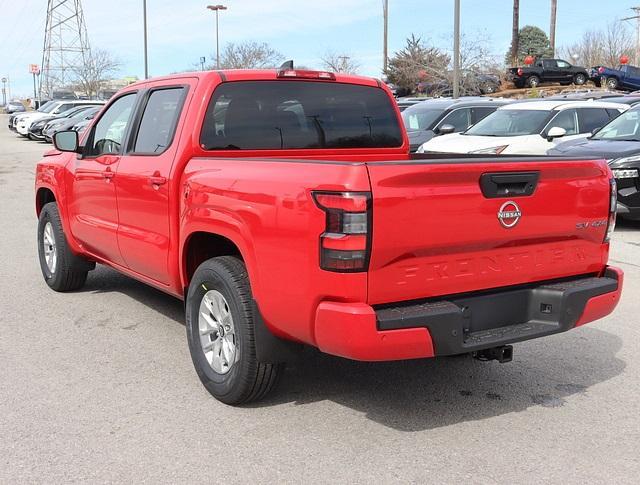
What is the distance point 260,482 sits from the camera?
339 cm

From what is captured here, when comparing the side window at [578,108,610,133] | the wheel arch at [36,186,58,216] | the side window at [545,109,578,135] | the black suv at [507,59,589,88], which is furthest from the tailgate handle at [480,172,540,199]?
the black suv at [507,59,589,88]

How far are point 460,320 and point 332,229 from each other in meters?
0.78

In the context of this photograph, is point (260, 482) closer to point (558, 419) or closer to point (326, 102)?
point (558, 419)

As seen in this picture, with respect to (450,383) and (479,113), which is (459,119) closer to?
(479,113)

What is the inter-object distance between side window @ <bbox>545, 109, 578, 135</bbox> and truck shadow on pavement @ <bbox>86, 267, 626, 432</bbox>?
847 cm

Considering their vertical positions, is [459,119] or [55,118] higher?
[55,118]

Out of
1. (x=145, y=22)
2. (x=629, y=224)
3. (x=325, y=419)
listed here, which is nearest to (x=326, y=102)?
Answer: (x=325, y=419)

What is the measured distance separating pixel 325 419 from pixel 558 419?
4.18ft

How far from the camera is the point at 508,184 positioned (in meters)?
3.79

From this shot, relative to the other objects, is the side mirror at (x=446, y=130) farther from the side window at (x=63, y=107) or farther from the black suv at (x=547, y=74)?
the black suv at (x=547, y=74)

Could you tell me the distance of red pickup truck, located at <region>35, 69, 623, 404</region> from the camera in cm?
346

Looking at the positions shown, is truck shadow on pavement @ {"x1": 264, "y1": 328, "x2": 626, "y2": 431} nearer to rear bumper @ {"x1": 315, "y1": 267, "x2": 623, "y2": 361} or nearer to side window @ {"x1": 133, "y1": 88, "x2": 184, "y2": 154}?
rear bumper @ {"x1": 315, "y1": 267, "x2": 623, "y2": 361}

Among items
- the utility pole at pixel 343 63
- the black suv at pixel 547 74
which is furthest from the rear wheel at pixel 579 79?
the utility pole at pixel 343 63

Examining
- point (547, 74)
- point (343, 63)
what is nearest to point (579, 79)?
point (547, 74)
